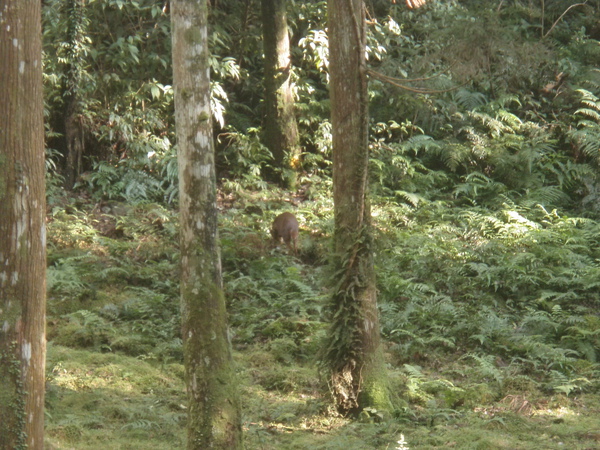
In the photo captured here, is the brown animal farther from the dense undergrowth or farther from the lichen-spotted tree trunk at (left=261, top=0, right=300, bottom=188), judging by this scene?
the lichen-spotted tree trunk at (left=261, top=0, right=300, bottom=188)

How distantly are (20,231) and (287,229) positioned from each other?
6.99 meters

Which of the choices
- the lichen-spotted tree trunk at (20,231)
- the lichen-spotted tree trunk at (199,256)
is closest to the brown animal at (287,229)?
the lichen-spotted tree trunk at (199,256)

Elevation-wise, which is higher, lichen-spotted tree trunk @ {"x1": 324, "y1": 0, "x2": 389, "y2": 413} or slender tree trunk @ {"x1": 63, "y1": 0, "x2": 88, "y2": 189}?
slender tree trunk @ {"x1": 63, "y1": 0, "x2": 88, "y2": 189}

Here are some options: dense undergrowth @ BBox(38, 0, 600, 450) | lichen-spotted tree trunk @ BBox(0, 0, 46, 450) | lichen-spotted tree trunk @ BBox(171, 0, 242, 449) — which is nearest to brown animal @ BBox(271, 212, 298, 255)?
dense undergrowth @ BBox(38, 0, 600, 450)

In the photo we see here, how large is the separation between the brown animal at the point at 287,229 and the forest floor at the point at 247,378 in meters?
0.26

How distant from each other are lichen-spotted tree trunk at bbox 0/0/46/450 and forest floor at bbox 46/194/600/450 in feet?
4.72

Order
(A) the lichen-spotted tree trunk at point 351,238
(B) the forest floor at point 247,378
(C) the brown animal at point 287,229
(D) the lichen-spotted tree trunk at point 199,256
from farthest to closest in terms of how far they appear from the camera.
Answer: (C) the brown animal at point 287,229 < (A) the lichen-spotted tree trunk at point 351,238 < (B) the forest floor at point 247,378 < (D) the lichen-spotted tree trunk at point 199,256

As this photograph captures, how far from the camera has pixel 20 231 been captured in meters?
3.44

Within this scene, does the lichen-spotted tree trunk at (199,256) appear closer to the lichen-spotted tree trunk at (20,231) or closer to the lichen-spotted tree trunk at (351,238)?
the lichen-spotted tree trunk at (20,231)

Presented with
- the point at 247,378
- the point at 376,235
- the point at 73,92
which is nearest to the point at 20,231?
the point at 376,235

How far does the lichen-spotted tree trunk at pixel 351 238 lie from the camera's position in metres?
5.79

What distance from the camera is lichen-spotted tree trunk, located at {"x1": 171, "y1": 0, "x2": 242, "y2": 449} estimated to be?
4355mm

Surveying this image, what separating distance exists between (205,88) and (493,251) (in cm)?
653

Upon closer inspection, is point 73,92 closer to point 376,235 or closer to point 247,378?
point 247,378
